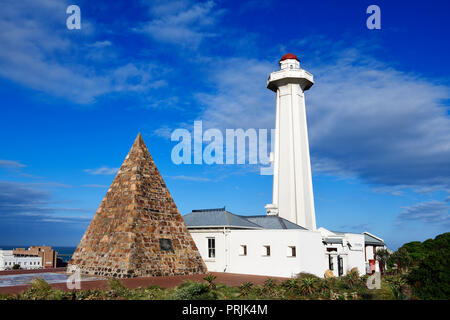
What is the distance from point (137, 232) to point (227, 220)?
29.3 ft

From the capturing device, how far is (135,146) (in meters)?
22.7

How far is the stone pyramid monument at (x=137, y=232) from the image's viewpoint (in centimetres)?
1891

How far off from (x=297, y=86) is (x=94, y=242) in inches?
Result: 1032

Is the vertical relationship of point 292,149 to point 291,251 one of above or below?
above

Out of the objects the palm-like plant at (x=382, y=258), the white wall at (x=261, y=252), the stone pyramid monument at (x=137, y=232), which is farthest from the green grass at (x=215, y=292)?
the palm-like plant at (x=382, y=258)

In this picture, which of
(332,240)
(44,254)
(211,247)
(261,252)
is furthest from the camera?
(44,254)

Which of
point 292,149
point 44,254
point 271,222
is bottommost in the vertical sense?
point 44,254

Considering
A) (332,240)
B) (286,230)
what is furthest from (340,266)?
(286,230)

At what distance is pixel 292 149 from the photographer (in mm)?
38000

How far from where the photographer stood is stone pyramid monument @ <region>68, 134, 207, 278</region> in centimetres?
1891

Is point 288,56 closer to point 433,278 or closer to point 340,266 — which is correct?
point 340,266

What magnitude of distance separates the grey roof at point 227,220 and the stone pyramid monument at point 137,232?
5048 millimetres

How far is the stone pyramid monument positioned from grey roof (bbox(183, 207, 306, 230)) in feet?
16.6

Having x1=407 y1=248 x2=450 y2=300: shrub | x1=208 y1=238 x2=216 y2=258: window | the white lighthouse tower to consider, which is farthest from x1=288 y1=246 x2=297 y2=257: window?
the white lighthouse tower
